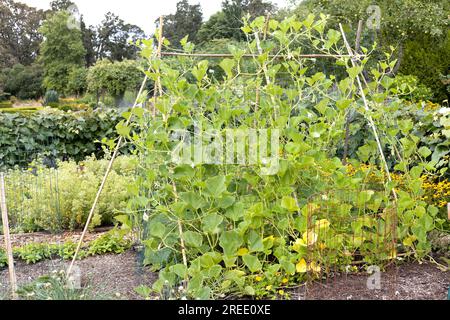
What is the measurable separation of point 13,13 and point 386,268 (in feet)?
145

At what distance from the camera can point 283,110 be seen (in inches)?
141

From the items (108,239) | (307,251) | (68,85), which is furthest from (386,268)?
(68,85)

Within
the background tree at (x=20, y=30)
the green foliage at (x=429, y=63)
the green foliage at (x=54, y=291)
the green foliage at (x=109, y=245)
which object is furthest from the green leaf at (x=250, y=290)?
the background tree at (x=20, y=30)

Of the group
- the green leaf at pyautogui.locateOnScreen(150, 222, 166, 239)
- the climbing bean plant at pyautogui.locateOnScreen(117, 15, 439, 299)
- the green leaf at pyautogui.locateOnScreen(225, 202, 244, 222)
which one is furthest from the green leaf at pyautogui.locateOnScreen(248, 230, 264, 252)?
the green leaf at pyautogui.locateOnScreen(150, 222, 166, 239)

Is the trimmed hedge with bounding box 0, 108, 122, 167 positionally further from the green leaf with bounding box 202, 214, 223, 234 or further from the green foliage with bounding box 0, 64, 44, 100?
the green foliage with bounding box 0, 64, 44, 100

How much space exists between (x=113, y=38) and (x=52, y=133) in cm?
2818

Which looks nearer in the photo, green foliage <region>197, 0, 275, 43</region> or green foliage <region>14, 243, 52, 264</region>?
green foliage <region>14, 243, 52, 264</region>

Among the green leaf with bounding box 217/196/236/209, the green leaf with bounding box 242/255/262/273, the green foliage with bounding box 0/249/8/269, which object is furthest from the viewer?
the green foliage with bounding box 0/249/8/269

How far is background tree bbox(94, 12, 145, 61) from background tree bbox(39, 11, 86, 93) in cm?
138

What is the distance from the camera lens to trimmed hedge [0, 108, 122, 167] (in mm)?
7008

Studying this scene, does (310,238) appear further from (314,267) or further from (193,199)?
(193,199)

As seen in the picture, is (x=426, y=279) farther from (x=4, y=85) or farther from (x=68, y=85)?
(x=4, y=85)

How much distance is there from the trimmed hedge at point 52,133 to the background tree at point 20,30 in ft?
105

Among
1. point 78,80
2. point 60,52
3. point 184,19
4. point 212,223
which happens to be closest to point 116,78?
point 184,19
